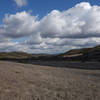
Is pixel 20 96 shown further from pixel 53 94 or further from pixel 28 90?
pixel 53 94

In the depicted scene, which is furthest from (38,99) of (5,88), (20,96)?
(5,88)

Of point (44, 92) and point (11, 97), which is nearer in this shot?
point (11, 97)

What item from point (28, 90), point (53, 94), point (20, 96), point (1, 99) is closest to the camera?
point (1, 99)

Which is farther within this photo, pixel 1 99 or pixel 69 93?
pixel 69 93

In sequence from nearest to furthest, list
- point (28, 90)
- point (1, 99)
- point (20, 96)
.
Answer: point (1, 99)
point (20, 96)
point (28, 90)

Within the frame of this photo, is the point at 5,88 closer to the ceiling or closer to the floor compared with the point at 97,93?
closer to the ceiling

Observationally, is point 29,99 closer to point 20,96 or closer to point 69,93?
point 20,96

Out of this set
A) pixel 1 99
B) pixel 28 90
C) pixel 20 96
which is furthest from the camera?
pixel 28 90

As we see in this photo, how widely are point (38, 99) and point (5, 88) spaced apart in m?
3.49

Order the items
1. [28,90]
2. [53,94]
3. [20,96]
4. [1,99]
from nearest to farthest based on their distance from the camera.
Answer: [1,99]
[20,96]
[53,94]
[28,90]

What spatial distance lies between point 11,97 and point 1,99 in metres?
0.78

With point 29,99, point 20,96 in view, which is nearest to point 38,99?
point 29,99

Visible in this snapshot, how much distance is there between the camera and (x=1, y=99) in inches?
377

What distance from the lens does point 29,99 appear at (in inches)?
393
